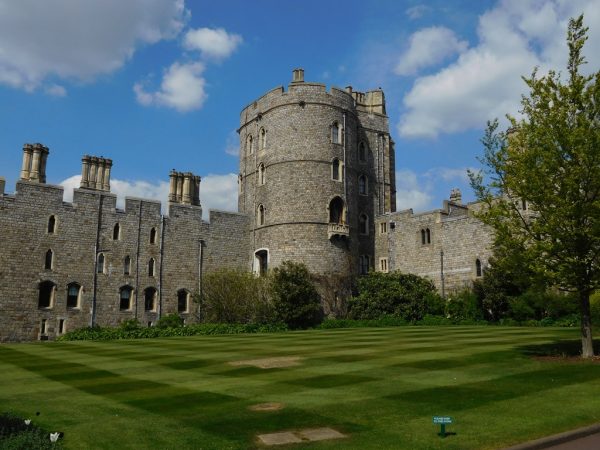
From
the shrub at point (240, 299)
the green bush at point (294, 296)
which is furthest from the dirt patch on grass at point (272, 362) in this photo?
the shrub at point (240, 299)

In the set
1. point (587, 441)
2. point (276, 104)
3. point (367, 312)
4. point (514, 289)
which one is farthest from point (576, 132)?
point (276, 104)

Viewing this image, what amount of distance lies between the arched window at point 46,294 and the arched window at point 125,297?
4451mm

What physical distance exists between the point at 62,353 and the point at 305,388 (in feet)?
42.9

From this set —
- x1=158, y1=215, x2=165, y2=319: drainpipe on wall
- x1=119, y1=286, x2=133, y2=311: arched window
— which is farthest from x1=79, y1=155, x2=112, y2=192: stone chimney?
x1=119, y1=286, x2=133, y2=311: arched window

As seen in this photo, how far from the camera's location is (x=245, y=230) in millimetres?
46125

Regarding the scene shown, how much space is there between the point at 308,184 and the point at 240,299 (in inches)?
389

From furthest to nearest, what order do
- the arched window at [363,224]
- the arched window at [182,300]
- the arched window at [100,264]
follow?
the arched window at [363,224]
the arched window at [182,300]
the arched window at [100,264]

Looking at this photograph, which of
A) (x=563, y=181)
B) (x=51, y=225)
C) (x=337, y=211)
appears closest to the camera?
(x=563, y=181)

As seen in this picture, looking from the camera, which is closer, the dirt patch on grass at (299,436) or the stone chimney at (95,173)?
the dirt patch on grass at (299,436)

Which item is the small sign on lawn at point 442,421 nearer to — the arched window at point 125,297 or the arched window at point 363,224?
the arched window at point 125,297

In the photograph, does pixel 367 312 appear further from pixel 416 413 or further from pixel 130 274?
pixel 416 413

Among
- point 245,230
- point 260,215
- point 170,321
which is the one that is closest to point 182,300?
point 170,321

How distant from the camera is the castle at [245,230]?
37.0 m

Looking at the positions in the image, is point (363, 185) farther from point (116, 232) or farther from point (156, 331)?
point (156, 331)
